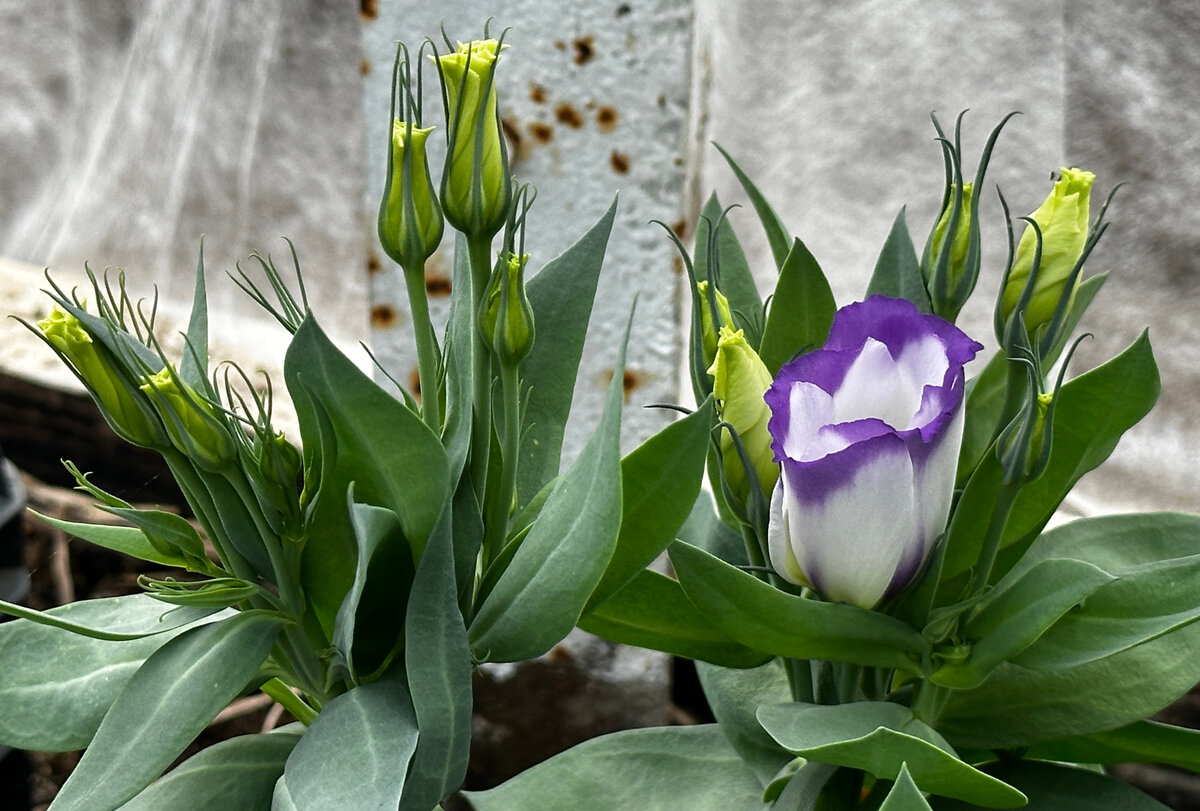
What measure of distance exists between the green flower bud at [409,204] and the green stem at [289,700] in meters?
0.12

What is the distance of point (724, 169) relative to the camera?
0.91 metres

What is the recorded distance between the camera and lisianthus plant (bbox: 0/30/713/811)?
23cm

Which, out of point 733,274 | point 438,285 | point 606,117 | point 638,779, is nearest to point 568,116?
point 606,117

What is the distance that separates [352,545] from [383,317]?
393 millimetres

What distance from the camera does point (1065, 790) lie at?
0.92 ft

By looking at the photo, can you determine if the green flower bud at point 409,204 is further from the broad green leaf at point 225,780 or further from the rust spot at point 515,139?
the rust spot at point 515,139

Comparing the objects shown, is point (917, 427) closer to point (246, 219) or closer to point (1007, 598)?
point (1007, 598)

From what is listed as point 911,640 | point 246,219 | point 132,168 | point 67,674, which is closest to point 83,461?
point 246,219

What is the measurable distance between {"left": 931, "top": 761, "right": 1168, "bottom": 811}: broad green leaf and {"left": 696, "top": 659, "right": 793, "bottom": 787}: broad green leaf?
44 millimetres

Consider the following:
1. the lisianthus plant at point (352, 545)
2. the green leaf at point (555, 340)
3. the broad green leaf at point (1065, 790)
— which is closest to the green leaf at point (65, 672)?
the lisianthus plant at point (352, 545)

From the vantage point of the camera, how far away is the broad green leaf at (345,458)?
0.23 m

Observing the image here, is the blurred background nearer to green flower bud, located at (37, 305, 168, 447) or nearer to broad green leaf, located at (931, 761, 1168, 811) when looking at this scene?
green flower bud, located at (37, 305, 168, 447)

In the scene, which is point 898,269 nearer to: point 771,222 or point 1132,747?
point 771,222

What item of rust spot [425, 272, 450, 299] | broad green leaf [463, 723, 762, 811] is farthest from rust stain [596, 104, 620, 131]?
broad green leaf [463, 723, 762, 811]
